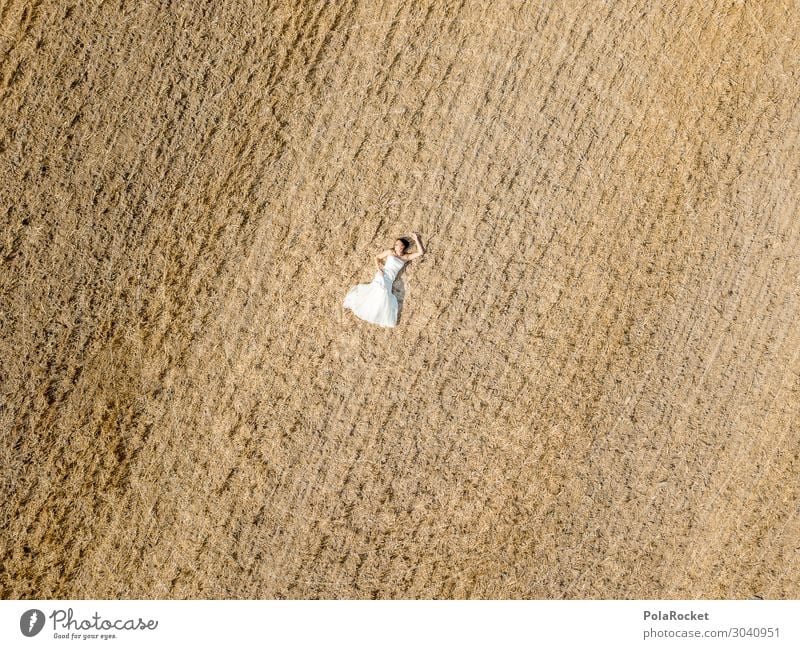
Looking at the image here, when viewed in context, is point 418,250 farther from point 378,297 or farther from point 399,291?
point 378,297

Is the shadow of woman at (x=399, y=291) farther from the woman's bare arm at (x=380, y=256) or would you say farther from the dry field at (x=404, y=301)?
the woman's bare arm at (x=380, y=256)

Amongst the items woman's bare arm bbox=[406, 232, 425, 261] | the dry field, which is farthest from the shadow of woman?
woman's bare arm bbox=[406, 232, 425, 261]

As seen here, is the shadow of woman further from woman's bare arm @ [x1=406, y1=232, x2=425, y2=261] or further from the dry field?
woman's bare arm @ [x1=406, y1=232, x2=425, y2=261]

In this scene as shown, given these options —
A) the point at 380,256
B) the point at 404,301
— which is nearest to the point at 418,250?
the point at 380,256

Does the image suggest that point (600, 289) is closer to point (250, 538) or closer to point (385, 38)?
point (385, 38)

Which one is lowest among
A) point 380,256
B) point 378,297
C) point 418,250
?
point 378,297
